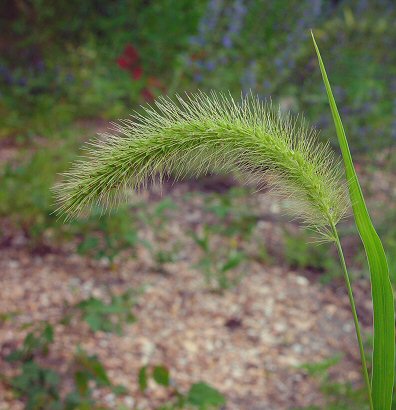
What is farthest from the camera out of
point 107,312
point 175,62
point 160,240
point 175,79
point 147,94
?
point 175,62

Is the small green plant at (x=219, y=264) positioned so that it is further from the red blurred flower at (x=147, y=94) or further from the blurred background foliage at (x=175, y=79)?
the red blurred flower at (x=147, y=94)

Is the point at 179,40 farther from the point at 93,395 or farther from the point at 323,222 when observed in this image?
the point at 323,222

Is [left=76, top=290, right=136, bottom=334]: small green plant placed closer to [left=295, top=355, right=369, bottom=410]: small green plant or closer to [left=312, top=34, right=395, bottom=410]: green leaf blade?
[left=295, top=355, right=369, bottom=410]: small green plant

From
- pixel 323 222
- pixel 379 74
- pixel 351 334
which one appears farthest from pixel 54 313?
pixel 379 74

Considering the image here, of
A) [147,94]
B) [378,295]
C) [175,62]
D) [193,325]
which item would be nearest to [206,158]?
[378,295]

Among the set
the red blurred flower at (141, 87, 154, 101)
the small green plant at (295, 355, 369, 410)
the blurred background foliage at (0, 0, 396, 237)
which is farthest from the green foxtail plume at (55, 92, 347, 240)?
the red blurred flower at (141, 87, 154, 101)

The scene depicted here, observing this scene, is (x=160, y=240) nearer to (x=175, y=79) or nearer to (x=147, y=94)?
(x=175, y=79)

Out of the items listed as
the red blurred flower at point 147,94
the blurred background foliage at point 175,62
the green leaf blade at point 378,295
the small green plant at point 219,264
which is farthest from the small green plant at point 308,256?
the green leaf blade at point 378,295
